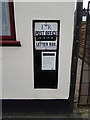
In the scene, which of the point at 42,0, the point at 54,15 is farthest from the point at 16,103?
the point at 42,0

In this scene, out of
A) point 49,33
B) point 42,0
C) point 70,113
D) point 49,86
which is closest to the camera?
point 42,0

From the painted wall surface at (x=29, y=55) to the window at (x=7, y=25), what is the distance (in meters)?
0.08

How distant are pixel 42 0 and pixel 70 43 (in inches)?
31.9

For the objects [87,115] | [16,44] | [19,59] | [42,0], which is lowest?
[87,115]

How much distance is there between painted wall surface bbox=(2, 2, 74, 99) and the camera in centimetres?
177

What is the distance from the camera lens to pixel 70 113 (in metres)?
2.30

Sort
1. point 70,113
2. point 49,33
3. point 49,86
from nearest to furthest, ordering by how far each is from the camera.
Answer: point 49,33 → point 49,86 → point 70,113

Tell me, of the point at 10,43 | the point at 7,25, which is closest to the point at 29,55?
the point at 10,43

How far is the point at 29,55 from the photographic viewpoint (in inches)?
77.9

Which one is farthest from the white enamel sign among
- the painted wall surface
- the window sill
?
the window sill

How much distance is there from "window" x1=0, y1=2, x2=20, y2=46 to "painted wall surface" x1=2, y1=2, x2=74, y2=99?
8 cm

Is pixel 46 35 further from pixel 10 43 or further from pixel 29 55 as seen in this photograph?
pixel 10 43

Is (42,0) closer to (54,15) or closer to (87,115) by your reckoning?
(54,15)

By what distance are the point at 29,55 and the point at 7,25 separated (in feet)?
2.05
